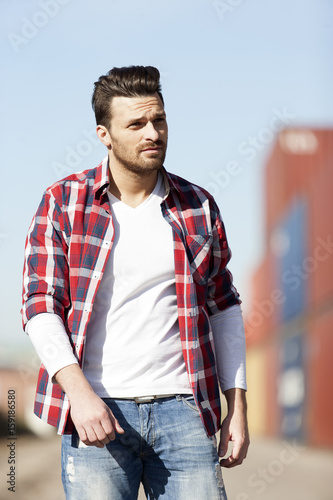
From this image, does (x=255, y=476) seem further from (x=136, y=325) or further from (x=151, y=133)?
(x=151, y=133)

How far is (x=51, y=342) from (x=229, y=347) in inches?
23.0

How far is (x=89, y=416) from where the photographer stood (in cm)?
154

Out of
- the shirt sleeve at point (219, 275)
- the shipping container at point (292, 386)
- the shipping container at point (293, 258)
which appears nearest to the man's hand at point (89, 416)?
the shirt sleeve at point (219, 275)

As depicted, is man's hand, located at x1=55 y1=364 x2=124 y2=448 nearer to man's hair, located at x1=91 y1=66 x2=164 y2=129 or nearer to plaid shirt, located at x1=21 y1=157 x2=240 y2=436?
plaid shirt, located at x1=21 y1=157 x2=240 y2=436

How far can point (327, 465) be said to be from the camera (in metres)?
13.1

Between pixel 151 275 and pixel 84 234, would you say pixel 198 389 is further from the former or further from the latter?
pixel 84 234

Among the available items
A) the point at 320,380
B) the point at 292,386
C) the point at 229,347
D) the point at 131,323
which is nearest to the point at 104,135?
the point at 131,323

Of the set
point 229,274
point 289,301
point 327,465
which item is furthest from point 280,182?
point 229,274

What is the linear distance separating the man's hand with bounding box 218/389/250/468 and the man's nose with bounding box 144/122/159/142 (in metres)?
0.78

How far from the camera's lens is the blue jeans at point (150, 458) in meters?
1.70

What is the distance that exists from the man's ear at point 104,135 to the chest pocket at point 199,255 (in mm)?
373

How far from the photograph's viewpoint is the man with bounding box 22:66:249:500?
1.71 metres

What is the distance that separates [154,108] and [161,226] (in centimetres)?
34

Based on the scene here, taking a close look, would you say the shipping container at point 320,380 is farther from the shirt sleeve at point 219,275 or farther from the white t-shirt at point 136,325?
the white t-shirt at point 136,325
